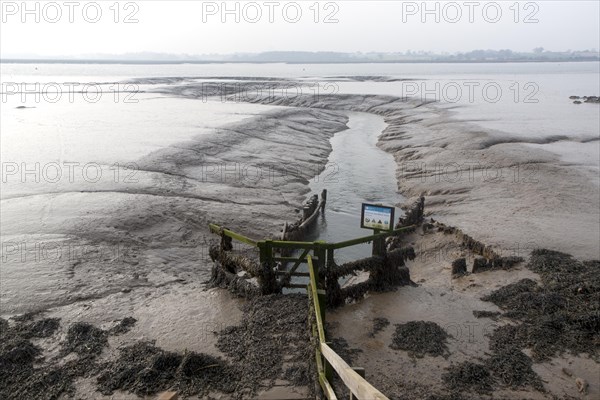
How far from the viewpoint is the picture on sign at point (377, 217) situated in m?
10.6

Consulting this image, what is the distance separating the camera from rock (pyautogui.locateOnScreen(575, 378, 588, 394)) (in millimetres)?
7859

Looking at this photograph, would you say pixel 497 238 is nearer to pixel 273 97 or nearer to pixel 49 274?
pixel 49 274

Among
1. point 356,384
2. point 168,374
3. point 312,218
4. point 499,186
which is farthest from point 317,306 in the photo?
point 499,186

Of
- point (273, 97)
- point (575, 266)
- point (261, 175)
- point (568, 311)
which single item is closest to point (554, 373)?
point (568, 311)

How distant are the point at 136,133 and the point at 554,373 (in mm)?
32477

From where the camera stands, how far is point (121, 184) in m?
21.1

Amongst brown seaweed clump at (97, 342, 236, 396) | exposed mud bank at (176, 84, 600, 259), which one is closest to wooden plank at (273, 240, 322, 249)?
brown seaweed clump at (97, 342, 236, 396)

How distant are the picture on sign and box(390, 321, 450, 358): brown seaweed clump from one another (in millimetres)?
2259

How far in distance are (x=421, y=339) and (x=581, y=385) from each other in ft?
9.23

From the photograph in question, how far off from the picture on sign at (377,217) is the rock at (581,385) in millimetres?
4638

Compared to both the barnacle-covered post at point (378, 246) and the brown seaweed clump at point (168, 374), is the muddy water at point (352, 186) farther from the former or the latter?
the brown seaweed clump at point (168, 374)

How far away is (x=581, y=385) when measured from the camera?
7.91 meters

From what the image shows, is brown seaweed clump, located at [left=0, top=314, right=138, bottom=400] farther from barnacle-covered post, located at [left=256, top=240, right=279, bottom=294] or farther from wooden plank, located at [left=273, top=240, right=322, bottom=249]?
wooden plank, located at [left=273, top=240, right=322, bottom=249]

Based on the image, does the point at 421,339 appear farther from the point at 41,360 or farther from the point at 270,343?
the point at 41,360
